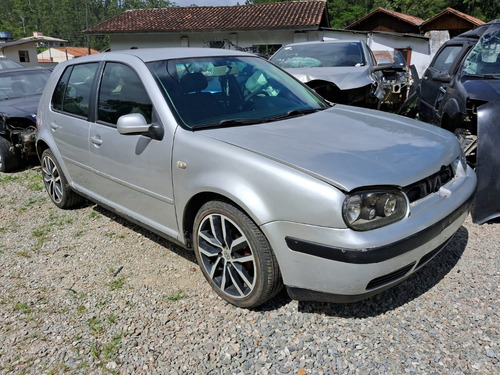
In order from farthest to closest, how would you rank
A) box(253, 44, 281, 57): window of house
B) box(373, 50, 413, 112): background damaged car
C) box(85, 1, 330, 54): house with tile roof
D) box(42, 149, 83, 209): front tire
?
box(253, 44, 281, 57): window of house → box(85, 1, 330, 54): house with tile roof → box(373, 50, 413, 112): background damaged car → box(42, 149, 83, 209): front tire

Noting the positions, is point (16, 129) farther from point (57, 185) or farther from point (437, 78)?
point (437, 78)

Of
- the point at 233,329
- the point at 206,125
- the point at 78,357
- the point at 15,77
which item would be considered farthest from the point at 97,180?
the point at 15,77

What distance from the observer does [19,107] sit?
6570 millimetres

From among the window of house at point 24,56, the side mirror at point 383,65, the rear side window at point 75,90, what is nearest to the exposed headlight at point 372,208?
the rear side window at point 75,90

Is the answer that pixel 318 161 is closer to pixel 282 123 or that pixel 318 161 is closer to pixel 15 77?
pixel 282 123

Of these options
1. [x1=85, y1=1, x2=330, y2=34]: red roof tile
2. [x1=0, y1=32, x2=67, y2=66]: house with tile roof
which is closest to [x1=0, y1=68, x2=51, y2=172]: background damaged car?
[x1=85, y1=1, x2=330, y2=34]: red roof tile

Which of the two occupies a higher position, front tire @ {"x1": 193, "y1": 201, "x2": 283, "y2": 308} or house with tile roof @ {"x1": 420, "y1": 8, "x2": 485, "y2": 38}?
house with tile roof @ {"x1": 420, "y1": 8, "x2": 485, "y2": 38}

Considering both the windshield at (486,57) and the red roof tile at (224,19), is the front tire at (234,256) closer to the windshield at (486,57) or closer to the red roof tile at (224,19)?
the windshield at (486,57)

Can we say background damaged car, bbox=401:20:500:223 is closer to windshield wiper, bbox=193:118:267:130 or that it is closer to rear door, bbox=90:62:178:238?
windshield wiper, bbox=193:118:267:130

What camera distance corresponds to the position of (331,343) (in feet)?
7.95

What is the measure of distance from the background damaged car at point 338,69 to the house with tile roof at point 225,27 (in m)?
15.6

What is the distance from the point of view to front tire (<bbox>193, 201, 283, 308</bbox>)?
8.05 feet

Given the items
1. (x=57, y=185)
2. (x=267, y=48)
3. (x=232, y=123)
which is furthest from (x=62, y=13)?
(x=232, y=123)

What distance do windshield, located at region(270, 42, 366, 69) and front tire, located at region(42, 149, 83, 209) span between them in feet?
13.9
